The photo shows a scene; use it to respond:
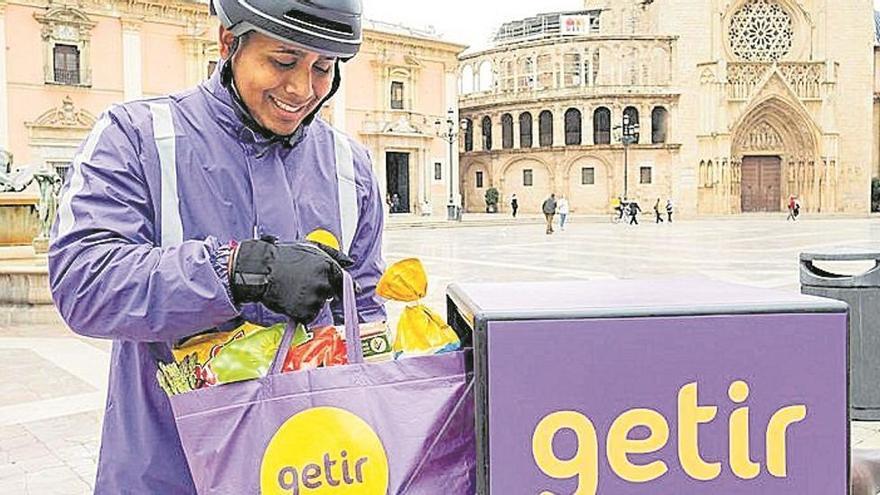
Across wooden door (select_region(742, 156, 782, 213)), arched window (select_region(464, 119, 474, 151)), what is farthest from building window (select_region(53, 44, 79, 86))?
wooden door (select_region(742, 156, 782, 213))

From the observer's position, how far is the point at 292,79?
4.73 ft

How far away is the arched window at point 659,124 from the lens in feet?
147

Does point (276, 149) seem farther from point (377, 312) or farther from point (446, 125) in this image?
point (446, 125)

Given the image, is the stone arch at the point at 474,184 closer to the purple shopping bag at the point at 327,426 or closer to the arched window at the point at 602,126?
the arched window at the point at 602,126

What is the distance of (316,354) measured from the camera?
127 centimetres

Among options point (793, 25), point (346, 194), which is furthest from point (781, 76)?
point (346, 194)

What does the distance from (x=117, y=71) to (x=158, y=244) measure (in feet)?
100

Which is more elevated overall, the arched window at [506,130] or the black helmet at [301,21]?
the arched window at [506,130]

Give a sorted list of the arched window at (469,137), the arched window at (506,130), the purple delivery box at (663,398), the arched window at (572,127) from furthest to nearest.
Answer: the arched window at (469,137)
the arched window at (506,130)
the arched window at (572,127)
the purple delivery box at (663,398)

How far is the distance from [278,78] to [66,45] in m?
30.2

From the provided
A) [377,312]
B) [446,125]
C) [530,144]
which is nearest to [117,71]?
[446,125]

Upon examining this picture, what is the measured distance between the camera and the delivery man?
4.13 feet

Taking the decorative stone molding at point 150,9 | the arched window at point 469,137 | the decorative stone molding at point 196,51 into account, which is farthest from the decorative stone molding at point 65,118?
the arched window at point 469,137

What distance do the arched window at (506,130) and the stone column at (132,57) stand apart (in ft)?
74.1
